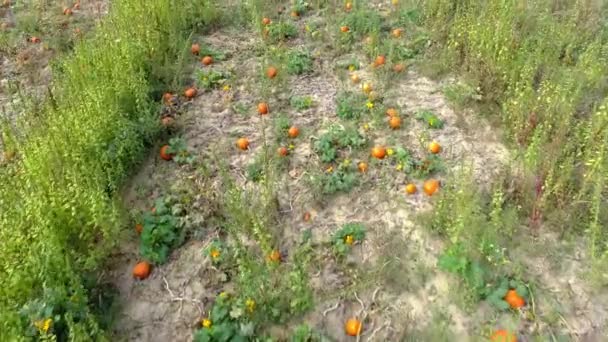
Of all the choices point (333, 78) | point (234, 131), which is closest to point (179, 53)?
point (234, 131)

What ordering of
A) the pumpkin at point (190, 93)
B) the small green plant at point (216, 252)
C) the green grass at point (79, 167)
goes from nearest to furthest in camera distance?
the green grass at point (79, 167) < the small green plant at point (216, 252) < the pumpkin at point (190, 93)

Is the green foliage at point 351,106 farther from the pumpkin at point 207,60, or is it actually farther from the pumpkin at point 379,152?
the pumpkin at point 207,60

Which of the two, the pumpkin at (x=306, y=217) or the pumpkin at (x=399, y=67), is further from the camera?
the pumpkin at (x=399, y=67)

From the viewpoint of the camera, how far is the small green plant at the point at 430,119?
379 centimetres

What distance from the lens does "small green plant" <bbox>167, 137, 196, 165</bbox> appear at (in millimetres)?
3660

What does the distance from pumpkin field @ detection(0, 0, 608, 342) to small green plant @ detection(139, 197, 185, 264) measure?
1cm

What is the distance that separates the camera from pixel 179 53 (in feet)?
14.7

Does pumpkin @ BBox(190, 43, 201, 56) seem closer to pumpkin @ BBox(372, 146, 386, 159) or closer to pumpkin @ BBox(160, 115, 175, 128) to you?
pumpkin @ BBox(160, 115, 175, 128)

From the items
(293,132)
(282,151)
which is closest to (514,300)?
(282,151)

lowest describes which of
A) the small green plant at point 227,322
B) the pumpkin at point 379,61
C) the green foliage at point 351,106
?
the small green plant at point 227,322

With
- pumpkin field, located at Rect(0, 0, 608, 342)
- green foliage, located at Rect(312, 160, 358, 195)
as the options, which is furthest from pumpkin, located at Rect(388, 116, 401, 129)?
green foliage, located at Rect(312, 160, 358, 195)

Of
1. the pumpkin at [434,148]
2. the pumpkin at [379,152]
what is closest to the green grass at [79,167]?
the pumpkin at [379,152]

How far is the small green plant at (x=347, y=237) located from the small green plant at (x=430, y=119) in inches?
45.1

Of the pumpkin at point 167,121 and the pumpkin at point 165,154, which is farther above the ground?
the pumpkin at point 167,121
